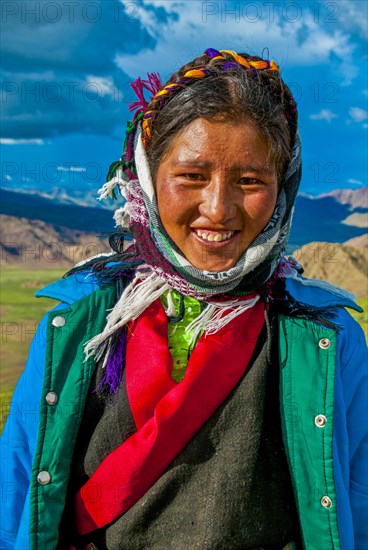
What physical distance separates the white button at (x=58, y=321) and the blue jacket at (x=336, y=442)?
0.06 ft

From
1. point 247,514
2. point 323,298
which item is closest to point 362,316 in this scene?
point 323,298

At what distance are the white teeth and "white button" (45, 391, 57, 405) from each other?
2.45 ft

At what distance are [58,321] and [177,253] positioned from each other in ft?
1.59

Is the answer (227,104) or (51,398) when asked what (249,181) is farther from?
(51,398)

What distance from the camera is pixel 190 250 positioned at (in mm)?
2053

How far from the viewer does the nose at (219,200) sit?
1.91m

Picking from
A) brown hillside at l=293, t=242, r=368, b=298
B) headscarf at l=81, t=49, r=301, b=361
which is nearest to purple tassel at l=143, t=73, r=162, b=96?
headscarf at l=81, t=49, r=301, b=361

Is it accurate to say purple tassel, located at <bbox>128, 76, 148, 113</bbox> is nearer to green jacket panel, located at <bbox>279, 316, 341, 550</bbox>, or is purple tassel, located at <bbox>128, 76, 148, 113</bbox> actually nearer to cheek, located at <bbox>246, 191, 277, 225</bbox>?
cheek, located at <bbox>246, 191, 277, 225</bbox>

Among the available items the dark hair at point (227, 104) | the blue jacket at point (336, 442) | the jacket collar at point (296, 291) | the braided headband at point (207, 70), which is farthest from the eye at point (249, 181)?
the blue jacket at point (336, 442)

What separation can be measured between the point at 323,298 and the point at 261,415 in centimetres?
54

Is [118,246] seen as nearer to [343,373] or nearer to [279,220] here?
[279,220]

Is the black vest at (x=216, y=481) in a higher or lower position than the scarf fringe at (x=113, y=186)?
lower

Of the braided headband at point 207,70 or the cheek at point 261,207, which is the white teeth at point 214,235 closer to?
the cheek at point 261,207

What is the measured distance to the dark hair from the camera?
1944 mm
